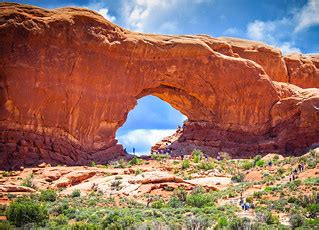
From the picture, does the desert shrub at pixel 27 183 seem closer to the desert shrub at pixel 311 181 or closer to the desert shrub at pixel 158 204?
the desert shrub at pixel 158 204

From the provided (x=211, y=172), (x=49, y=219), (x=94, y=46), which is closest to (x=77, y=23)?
(x=94, y=46)

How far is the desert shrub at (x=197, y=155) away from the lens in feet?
112

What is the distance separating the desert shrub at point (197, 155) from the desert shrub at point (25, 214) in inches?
697

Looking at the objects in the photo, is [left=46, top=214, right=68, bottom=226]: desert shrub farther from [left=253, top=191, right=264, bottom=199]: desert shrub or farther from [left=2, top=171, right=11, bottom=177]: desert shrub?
[left=2, top=171, right=11, bottom=177]: desert shrub

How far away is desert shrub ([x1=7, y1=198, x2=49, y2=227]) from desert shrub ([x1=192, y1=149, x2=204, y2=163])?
17.7m

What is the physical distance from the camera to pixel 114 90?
117 ft

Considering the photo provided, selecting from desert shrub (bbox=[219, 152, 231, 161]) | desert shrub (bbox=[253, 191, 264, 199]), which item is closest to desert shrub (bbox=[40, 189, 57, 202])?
desert shrub (bbox=[253, 191, 264, 199])

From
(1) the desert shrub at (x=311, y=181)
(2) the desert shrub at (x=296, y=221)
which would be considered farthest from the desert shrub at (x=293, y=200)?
(2) the desert shrub at (x=296, y=221)

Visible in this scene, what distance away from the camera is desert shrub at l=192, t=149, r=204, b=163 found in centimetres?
3402

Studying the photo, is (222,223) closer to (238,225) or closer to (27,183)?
(238,225)

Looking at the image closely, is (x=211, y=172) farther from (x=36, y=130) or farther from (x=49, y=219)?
(x=49, y=219)

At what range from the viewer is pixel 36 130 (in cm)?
3169

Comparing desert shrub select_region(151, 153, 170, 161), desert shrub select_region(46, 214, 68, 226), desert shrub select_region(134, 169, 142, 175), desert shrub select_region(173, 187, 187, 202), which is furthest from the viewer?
desert shrub select_region(151, 153, 170, 161)

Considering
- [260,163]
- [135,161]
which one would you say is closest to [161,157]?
[135,161]
